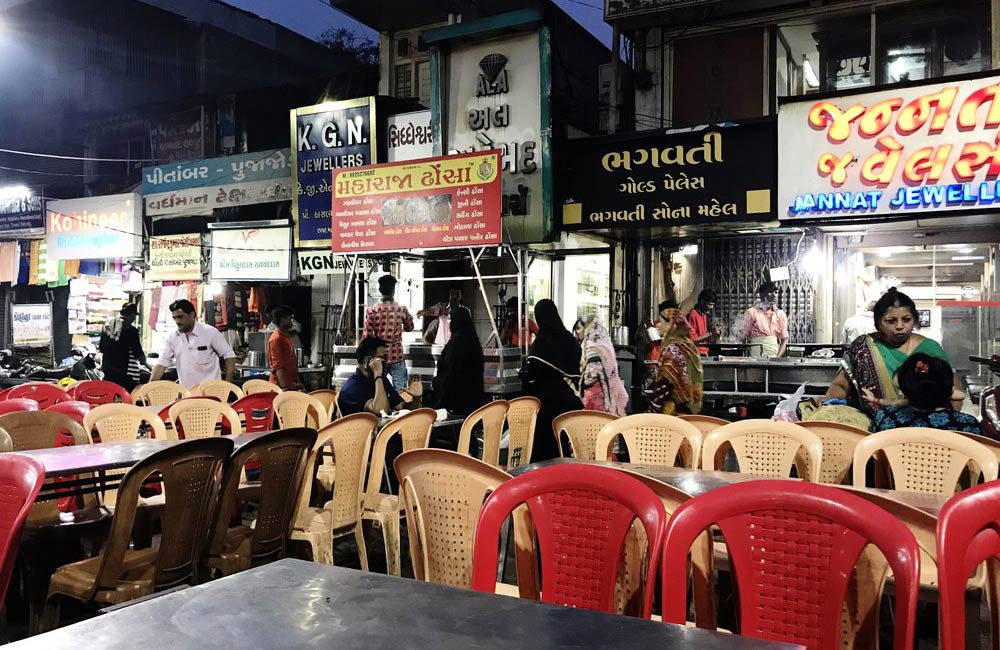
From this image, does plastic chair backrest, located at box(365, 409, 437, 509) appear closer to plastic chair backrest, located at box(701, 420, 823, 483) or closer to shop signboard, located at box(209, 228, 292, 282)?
plastic chair backrest, located at box(701, 420, 823, 483)

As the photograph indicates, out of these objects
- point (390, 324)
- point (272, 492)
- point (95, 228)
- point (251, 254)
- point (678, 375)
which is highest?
point (95, 228)

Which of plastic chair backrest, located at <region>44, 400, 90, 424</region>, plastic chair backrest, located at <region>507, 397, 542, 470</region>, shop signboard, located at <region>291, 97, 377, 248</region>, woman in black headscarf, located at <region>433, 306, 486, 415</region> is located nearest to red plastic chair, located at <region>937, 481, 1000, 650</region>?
plastic chair backrest, located at <region>507, 397, 542, 470</region>

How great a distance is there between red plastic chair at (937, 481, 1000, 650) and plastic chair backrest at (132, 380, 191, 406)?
6.89m

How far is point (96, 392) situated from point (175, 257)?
740 centimetres

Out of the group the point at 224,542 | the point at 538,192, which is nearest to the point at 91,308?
the point at 538,192

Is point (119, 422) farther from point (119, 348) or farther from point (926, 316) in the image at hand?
point (926, 316)

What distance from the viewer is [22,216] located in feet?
Answer: 51.4

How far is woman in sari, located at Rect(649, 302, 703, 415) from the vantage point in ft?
23.7

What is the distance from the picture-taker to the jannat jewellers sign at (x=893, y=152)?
7.43 meters

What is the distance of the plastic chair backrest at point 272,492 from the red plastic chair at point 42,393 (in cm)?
403

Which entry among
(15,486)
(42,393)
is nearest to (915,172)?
(15,486)

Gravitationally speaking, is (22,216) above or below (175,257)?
above

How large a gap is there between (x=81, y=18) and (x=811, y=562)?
77.5 feet

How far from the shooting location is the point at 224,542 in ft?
13.4
